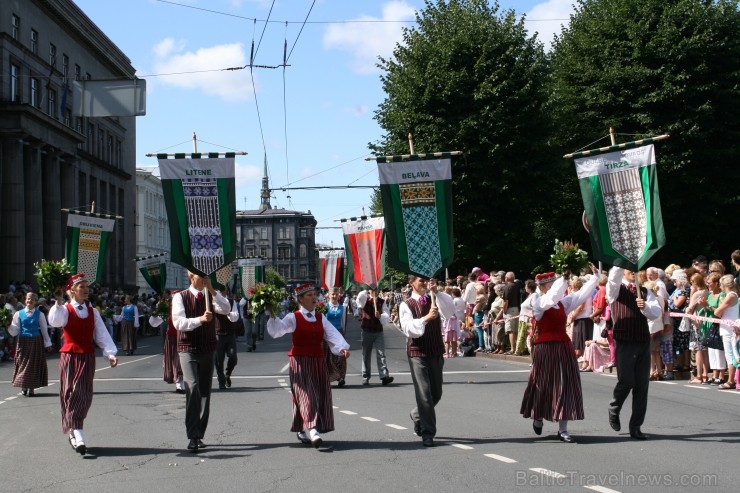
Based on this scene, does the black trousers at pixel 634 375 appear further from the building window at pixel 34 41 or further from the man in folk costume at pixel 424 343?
the building window at pixel 34 41

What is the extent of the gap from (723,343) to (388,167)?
6455 millimetres

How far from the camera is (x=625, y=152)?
12.0 metres

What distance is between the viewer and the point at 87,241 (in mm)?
25234

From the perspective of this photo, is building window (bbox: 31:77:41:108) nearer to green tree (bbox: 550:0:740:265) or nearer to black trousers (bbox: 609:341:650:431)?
green tree (bbox: 550:0:740:265)

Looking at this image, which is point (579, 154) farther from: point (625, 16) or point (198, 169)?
point (625, 16)

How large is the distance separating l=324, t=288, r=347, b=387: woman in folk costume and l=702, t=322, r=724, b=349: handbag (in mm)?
6042

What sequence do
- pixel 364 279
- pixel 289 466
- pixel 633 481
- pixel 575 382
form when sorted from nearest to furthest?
pixel 633 481 → pixel 289 466 → pixel 575 382 → pixel 364 279

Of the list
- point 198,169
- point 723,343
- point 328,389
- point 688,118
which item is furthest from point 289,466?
point 688,118

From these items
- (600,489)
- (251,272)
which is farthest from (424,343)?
(251,272)

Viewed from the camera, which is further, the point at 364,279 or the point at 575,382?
the point at 364,279

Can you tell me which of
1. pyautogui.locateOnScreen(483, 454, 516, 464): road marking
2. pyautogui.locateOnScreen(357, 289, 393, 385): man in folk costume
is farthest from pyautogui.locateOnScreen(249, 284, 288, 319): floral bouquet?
pyautogui.locateOnScreen(357, 289, 393, 385): man in folk costume

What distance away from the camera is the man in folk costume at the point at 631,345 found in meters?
10.5

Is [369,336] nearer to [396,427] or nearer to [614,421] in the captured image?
[396,427]

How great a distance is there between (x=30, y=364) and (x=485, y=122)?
20.9m
